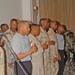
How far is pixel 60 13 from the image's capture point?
799cm

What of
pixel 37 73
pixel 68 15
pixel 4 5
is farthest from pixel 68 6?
pixel 37 73

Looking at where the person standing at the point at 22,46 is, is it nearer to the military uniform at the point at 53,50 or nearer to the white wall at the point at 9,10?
the military uniform at the point at 53,50

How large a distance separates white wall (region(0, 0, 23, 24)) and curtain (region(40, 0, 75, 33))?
1074mm

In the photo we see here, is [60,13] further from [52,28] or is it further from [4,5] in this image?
[52,28]

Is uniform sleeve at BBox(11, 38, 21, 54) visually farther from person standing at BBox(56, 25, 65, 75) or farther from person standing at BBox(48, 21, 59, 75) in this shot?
person standing at BBox(56, 25, 65, 75)

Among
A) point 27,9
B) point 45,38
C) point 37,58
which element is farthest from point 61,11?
point 37,58

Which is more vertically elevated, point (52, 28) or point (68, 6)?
point (68, 6)

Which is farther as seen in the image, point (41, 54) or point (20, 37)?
point (41, 54)

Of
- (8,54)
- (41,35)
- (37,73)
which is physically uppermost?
(41,35)

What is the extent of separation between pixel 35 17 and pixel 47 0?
2.80ft

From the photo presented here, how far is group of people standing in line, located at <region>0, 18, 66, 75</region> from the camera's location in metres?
3.24

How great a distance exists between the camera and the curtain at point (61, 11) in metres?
7.65

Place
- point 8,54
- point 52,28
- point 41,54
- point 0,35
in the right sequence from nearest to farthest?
point 0,35
point 41,54
point 8,54
point 52,28

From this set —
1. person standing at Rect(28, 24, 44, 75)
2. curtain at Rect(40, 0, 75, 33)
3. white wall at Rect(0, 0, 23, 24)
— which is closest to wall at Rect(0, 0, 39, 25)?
white wall at Rect(0, 0, 23, 24)
